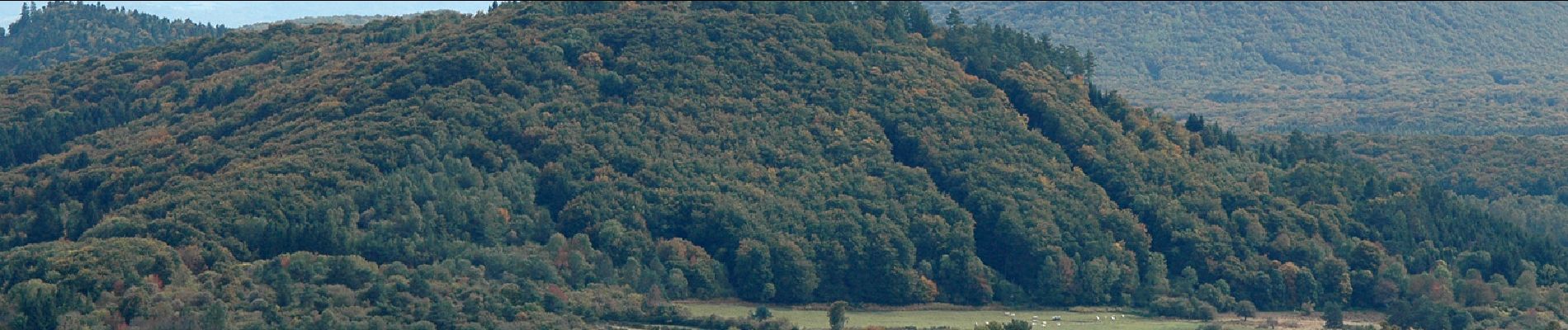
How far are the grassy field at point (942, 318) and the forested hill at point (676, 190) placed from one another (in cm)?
220

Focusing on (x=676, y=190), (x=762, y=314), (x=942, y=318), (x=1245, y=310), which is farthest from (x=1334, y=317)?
(x=676, y=190)

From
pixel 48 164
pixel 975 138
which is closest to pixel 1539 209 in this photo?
pixel 975 138

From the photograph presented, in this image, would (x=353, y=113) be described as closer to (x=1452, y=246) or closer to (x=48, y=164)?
(x=48, y=164)

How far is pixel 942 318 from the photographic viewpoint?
128625mm

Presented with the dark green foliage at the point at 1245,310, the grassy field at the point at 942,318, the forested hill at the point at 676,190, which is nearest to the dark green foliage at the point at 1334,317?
the forested hill at the point at 676,190

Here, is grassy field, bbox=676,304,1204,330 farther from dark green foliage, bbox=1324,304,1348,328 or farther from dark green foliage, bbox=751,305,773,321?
dark green foliage, bbox=1324,304,1348,328

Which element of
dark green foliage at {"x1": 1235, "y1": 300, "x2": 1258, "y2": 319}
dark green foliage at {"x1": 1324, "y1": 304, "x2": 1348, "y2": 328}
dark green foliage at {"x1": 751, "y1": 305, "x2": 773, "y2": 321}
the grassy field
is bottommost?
dark green foliage at {"x1": 1235, "y1": 300, "x2": 1258, "y2": 319}

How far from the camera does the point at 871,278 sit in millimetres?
133500

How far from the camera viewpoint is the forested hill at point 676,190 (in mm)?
123375

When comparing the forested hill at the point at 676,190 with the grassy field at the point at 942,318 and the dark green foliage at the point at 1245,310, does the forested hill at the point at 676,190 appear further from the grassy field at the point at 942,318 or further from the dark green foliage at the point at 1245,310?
the grassy field at the point at 942,318

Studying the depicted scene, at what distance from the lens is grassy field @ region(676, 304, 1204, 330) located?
413 feet

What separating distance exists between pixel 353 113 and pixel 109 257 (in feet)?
93.1

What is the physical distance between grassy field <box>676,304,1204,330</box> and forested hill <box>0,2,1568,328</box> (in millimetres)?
2203

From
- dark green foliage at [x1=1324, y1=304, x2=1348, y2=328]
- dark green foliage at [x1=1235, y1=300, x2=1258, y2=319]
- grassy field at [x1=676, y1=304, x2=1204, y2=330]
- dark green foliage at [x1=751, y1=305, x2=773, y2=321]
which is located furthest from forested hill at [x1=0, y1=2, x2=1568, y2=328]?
dark green foliage at [x1=1324, y1=304, x2=1348, y2=328]
